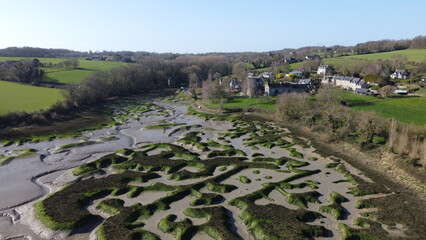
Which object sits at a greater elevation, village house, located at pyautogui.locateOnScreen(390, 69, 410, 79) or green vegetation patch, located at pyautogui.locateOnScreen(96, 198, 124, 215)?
village house, located at pyautogui.locateOnScreen(390, 69, 410, 79)

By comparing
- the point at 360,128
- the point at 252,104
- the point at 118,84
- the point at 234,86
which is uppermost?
the point at 118,84

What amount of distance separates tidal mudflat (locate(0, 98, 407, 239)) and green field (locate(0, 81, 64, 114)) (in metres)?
23.7

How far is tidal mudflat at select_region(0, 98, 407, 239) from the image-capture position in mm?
25391

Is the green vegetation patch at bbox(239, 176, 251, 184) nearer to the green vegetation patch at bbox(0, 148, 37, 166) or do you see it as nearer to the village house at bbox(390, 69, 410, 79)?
the green vegetation patch at bbox(0, 148, 37, 166)

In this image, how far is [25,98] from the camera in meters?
79.8

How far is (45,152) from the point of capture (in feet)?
156

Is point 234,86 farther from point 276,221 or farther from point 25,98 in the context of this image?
point 276,221

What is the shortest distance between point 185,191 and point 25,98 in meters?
67.8

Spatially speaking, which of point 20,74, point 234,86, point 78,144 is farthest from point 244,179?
point 20,74

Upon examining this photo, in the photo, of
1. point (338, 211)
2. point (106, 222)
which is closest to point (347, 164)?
point (338, 211)

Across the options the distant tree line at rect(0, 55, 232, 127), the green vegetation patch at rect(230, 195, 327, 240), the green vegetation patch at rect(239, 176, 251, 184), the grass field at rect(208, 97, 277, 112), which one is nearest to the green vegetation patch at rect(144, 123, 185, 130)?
the grass field at rect(208, 97, 277, 112)

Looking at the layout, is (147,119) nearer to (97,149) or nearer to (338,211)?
(97,149)

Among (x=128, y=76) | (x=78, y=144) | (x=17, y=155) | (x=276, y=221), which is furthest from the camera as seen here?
(x=128, y=76)

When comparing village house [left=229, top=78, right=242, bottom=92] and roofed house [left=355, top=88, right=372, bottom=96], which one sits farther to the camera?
village house [left=229, top=78, right=242, bottom=92]
